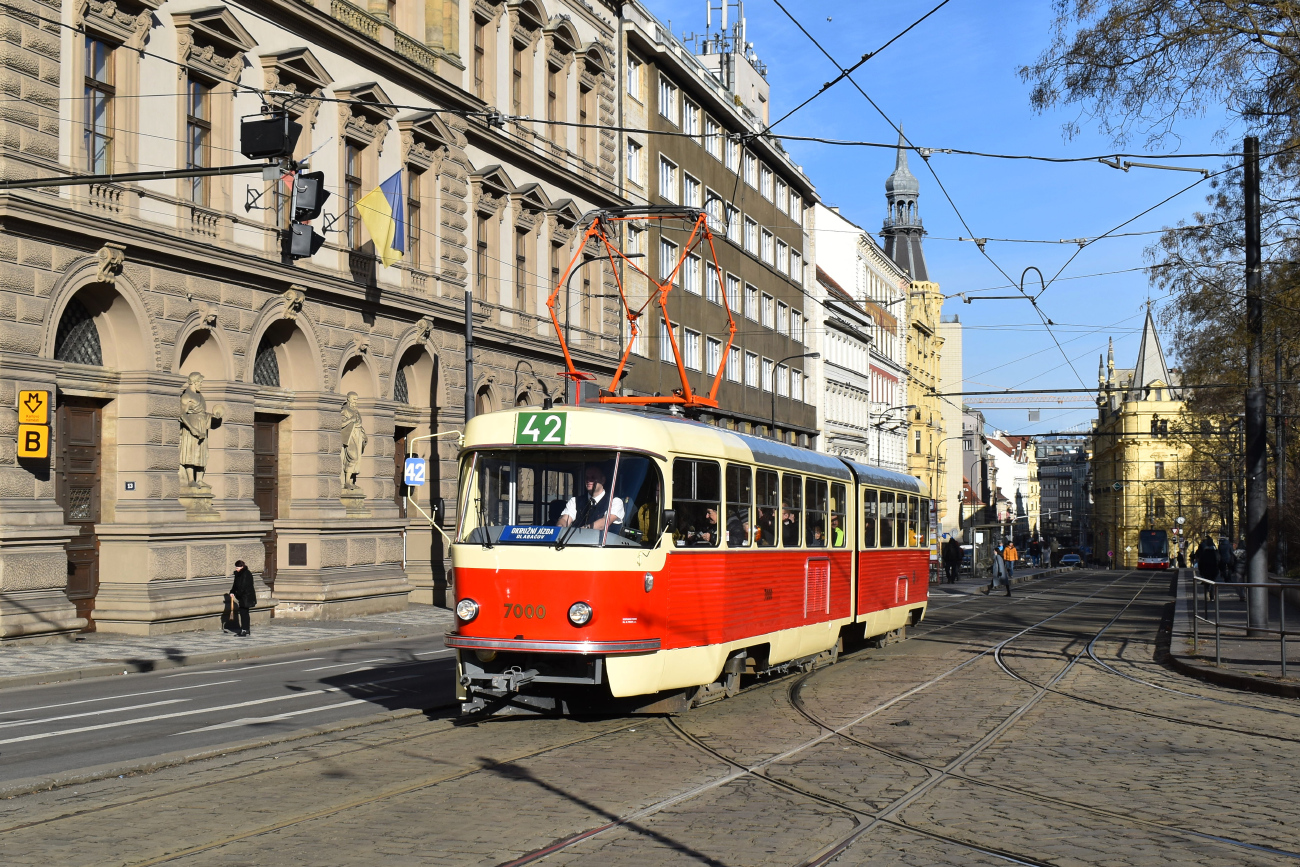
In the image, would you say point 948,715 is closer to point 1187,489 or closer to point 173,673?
point 173,673

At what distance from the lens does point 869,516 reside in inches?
846

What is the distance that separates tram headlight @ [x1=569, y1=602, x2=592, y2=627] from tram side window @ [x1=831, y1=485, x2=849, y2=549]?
7.43 metres

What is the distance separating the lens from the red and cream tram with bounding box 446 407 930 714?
12.5 meters

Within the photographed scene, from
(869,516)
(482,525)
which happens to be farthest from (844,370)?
(482,525)

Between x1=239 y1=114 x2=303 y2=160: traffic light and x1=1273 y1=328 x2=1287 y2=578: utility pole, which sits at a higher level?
x1=239 y1=114 x2=303 y2=160: traffic light

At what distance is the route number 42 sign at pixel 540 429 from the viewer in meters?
13.0

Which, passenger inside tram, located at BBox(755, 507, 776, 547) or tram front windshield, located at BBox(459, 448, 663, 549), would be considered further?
passenger inside tram, located at BBox(755, 507, 776, 547)

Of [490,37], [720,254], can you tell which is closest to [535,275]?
[490,37]

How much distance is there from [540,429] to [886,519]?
1086 centimetres

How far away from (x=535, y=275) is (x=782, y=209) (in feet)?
96.0

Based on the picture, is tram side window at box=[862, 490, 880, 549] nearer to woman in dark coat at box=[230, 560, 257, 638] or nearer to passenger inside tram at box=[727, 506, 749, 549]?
passenger inside tram at box=[727, 506, 749, 549]

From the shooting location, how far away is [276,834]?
27.1 ft

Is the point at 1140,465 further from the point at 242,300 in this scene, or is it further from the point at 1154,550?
the point at 242,300

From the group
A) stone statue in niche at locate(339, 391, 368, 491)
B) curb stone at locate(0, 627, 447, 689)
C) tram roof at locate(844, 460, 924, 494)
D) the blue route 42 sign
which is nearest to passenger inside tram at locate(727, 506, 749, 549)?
tram roof at locate(844, 460, 924, 494)
